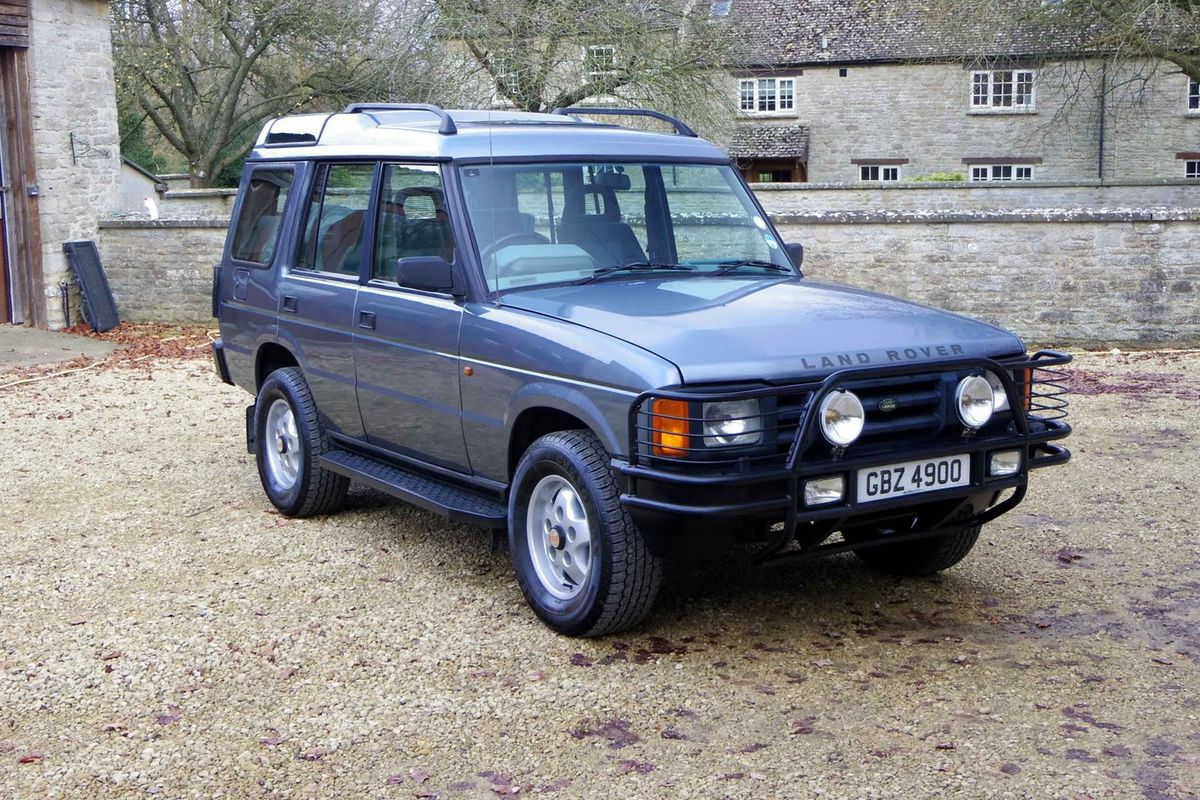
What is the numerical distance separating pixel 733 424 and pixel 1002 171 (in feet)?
144

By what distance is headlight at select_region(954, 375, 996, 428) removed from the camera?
500 centimetres

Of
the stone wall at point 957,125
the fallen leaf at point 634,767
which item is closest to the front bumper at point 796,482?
the fallen leaf at point 634,767

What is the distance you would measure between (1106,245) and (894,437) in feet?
35.6

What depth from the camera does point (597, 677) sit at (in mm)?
4922

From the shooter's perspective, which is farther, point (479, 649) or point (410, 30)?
point (410, 30)

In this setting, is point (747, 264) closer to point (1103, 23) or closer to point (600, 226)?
point (600, 226)

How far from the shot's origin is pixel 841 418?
15.6 feet

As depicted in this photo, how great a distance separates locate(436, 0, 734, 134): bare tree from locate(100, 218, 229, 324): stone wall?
12.7 meters

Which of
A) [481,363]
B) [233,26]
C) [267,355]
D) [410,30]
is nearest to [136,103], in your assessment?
[233,26]

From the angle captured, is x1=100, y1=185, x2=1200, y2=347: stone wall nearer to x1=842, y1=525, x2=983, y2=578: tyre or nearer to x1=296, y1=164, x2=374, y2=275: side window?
x1=296, y1=164, x2=374, y2=275: side window

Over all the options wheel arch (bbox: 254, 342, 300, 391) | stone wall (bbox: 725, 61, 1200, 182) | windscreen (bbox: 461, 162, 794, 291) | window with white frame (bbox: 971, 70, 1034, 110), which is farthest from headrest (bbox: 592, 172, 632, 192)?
window with white frame (bbox: 971, 70, 1034, 110)

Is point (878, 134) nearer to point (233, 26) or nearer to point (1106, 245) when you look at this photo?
point (233, 26)

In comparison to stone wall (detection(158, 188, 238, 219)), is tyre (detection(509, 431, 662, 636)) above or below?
below

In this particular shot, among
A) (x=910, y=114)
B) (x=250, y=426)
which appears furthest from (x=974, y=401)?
(x=910, y=114)
